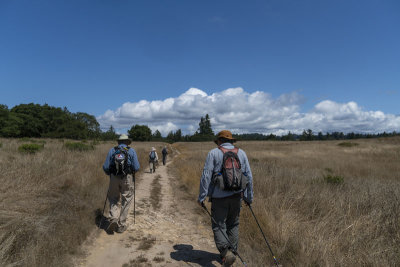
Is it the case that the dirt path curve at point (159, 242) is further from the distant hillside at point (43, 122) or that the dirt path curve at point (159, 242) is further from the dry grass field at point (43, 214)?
the distant hillside at point (43, 122)

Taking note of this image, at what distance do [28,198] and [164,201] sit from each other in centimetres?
448

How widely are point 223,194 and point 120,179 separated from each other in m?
2.77

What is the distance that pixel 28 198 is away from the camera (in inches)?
174

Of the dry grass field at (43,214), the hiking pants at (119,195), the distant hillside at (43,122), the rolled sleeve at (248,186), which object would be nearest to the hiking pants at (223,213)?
the rolled sleeve at (248,186)

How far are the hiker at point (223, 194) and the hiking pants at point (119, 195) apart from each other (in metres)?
2.37

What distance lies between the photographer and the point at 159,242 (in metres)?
4.68

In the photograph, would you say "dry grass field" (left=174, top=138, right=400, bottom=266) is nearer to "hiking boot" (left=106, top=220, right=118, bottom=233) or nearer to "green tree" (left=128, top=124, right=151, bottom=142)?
"hiking boot" (left=106, top=220, right=118, bottom=233)

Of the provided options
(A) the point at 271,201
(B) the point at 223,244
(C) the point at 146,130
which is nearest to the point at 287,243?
(B) the point at 223,244

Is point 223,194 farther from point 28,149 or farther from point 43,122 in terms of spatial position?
point 43,122

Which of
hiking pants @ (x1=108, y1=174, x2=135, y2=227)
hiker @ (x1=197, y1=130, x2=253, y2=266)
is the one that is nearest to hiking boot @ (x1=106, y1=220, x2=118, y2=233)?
hiking pants @ (x1=108, y1=174, x2=135, y2=227)

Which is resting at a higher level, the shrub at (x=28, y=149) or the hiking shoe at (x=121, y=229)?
the shrub at (x=28, y=149)

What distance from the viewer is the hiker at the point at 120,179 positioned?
4.95m

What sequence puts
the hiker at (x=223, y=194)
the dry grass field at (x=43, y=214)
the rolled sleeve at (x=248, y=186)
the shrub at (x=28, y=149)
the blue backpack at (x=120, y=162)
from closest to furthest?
the dry grass field at (x=43, y=214) < the hiker at (x=223, y=194) < the rolled sleeve at (x=248, y=186) < the blue backpack at (x=120, y=162) < the shrub at (x=28, y=149)

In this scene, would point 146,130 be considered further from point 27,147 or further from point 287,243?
point 287,243
